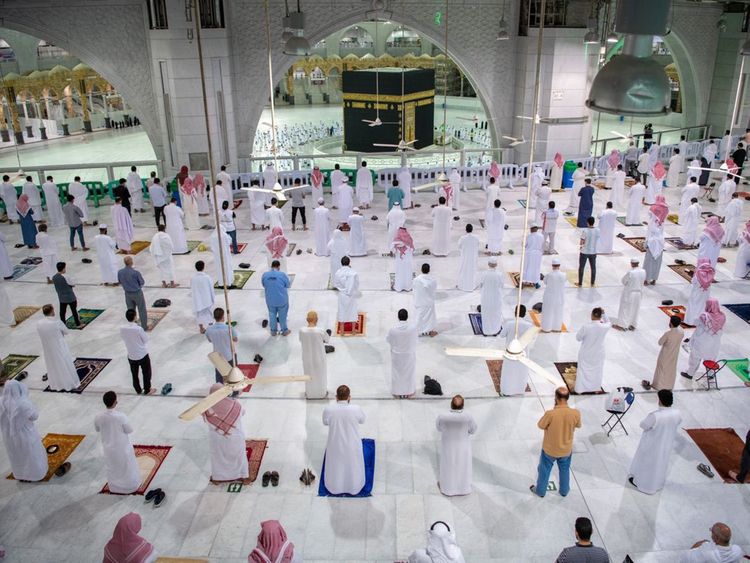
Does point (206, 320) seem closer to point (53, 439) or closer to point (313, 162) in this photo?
point (53, 439)

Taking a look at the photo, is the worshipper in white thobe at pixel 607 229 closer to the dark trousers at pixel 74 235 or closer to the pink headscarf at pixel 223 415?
the pink headscarf at pixel 223 415

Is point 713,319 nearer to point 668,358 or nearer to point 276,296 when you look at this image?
point 668,358

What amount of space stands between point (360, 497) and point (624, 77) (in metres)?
4.66

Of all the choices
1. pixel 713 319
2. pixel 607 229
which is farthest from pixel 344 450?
pixel 607 229

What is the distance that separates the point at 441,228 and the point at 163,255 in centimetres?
517

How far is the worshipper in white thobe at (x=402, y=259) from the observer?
412 inches

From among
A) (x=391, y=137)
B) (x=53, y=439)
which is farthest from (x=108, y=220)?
(x=391, y=137)

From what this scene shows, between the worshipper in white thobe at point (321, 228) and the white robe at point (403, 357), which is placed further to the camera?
the worshipper in white thobe at point (321, 228)

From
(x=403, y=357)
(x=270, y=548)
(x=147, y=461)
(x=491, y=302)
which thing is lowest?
(x=147, y=461)

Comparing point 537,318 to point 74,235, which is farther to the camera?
point 74,235

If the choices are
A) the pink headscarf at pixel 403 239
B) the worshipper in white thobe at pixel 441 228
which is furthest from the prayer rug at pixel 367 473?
the worshipper in white thobe at pixel 441 228

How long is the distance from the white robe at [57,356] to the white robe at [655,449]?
6881 millimetres

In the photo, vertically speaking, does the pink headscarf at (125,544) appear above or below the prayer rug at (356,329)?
above

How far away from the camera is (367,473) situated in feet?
22.2
